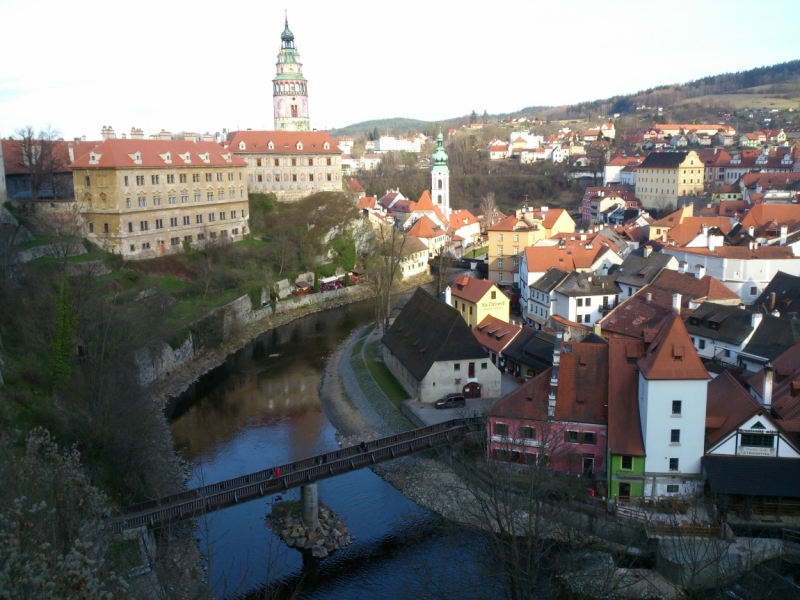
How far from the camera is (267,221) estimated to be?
47.8 m

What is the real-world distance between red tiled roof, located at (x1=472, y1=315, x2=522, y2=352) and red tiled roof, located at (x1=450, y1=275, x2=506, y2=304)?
1.04 meters

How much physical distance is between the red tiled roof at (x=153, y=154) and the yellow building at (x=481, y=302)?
19.5 metres

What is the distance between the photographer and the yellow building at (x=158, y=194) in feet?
120

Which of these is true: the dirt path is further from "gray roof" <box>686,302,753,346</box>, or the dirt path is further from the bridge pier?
"gray roof" <box>686,302,753,346</box>

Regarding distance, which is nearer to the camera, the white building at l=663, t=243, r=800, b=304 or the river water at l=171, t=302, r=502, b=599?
the river water at l=171, t=302, r=502, b=599

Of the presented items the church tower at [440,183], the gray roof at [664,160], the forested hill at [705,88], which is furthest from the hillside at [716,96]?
the church tower at [440,183]

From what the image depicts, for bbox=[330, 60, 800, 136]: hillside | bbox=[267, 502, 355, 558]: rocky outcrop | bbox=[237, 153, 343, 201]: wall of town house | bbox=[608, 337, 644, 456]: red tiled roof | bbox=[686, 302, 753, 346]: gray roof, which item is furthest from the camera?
bbox=[330, 60, 800, 136]: hillside

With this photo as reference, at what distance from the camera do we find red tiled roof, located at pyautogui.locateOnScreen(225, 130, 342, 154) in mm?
51156

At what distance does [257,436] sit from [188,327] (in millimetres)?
9696

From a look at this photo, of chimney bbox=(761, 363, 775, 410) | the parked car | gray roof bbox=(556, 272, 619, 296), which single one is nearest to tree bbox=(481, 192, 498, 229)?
gray roof bbox=(556, 272, 619, 296)

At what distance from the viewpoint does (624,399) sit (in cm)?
1786

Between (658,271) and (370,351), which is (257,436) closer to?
(370,351)

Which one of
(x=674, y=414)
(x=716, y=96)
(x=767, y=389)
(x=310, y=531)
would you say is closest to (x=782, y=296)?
(x=767, y=389)

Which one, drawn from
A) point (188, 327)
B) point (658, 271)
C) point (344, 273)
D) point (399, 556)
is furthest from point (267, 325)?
point (399, 556)
